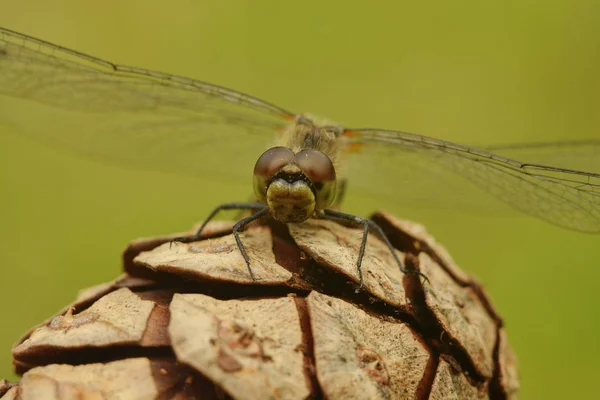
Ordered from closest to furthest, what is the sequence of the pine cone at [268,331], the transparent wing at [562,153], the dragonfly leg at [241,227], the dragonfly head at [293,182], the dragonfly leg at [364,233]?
the pine cone at [268,331], the dragonfly leg at [241,227], the dragonfly leg at [364,233], the dragonfly head at [293,182], the transparent wing at [562,153]

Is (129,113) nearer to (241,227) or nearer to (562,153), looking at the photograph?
(241,227)

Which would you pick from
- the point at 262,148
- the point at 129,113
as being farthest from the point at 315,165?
the point at 129,113

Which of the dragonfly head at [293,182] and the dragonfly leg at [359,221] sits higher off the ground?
the dragonfly head at [293,182]

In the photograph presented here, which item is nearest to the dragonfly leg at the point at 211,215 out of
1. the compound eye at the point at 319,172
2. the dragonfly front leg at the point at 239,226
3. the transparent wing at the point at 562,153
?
the dragonfly front leg at the point at 239,226

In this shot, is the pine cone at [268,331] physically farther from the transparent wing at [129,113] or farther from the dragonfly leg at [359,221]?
the transparent wing at [129,113]

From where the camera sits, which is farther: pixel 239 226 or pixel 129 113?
pixel 129 113

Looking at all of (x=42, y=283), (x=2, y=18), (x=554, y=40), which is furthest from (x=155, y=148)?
(x=554, y=40)

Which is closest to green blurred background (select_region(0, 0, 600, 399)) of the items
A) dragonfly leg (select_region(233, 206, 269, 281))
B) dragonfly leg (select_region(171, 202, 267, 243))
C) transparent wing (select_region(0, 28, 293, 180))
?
transparent wing (select_region(0, 28, 293, 180))
